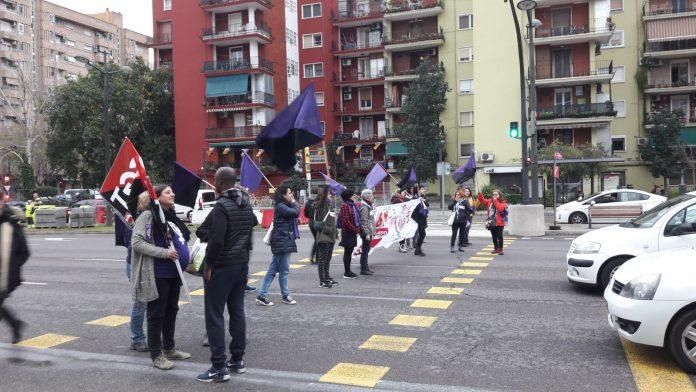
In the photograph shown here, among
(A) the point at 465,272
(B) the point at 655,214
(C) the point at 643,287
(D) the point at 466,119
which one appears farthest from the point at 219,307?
(D) the point at 466,119

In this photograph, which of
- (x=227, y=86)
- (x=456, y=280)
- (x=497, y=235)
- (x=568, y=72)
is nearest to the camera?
(x=456, y=280)

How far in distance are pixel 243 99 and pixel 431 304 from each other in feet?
144

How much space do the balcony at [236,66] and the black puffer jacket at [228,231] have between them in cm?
4509

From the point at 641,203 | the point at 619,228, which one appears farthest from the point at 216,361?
the point at 641,203

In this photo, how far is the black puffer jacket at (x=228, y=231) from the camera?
16.4 feet

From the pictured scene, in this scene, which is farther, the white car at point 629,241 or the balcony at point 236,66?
the balcony at point 236,66

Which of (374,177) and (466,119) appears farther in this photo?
(466,119)

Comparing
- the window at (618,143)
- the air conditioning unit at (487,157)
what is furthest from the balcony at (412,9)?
the window at (618,143)

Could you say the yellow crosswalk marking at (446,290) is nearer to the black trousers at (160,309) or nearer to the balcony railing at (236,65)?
the black trousers at (160,309)

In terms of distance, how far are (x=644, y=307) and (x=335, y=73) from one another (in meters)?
50.7

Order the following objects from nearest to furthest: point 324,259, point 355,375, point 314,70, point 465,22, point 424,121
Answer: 1. point 355,375
2. point 324,259
3. point 424,121
4. point 465,22
5. point 314,70

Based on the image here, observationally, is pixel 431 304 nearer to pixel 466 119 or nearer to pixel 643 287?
pixel 643 287

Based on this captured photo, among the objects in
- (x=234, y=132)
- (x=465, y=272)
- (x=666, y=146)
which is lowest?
(x=465, y=272)

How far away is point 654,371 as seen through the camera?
5.21 metres
